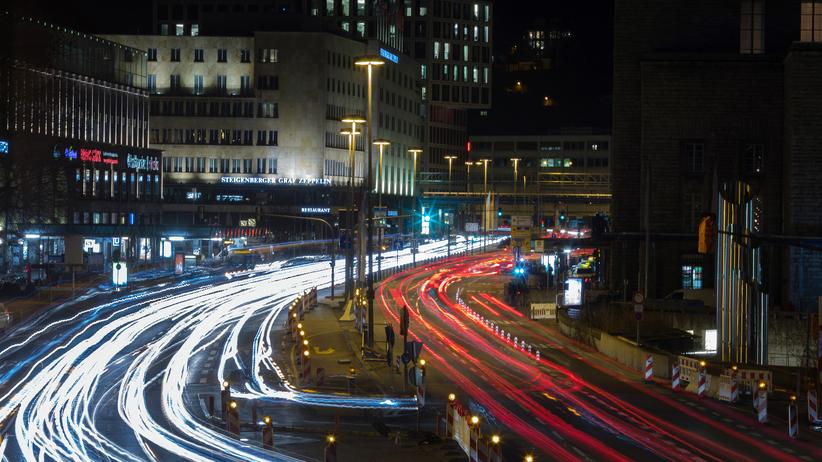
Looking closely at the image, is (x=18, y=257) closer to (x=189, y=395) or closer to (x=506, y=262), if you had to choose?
(x=506, y=262)

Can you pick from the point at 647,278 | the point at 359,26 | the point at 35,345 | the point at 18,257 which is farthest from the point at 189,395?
the point at 359,26

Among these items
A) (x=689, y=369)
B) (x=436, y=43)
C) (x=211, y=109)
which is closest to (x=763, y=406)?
(x=689, y=369)

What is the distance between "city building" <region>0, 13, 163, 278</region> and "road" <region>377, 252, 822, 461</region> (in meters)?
31.6

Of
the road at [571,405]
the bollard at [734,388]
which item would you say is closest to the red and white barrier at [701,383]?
the road at [571,405]

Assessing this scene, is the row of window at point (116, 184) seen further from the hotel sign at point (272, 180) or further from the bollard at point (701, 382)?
the bollard at point (701, 382)

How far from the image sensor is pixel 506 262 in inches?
4628

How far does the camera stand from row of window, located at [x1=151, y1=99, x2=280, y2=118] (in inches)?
5463

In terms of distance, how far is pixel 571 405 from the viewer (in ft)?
109

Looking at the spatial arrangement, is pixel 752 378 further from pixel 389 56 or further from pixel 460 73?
pixel 460 73

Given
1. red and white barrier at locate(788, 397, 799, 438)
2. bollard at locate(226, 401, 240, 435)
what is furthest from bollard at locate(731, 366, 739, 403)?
bollard at locate(226, 401, 240, 435)

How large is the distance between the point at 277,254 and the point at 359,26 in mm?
60181

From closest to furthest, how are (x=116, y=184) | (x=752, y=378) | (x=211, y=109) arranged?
(x=752, y=378) < (x=116, y=184) < (x=211, y=109)

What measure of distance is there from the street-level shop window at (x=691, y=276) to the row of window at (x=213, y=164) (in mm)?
79799

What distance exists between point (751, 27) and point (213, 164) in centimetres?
8380
